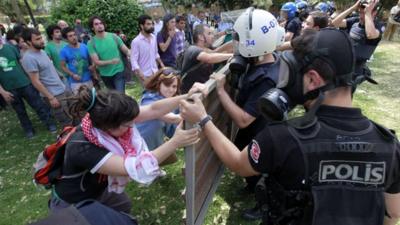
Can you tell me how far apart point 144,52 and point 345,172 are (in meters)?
5.45

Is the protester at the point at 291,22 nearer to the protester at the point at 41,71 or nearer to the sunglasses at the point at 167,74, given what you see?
the sunglasses at the point at 167,74

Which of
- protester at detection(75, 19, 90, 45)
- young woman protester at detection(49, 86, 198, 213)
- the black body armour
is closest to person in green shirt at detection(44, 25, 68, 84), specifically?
protester at detection(75, 19, 90, 45)

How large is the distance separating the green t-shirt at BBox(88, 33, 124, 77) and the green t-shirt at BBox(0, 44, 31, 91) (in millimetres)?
1454

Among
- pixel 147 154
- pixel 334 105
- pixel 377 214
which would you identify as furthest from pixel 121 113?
pixel 377 214

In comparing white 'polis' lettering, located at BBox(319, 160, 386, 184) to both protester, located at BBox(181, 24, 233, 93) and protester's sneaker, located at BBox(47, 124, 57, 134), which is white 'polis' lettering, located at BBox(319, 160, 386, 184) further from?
protester's sneaker, located at BBox(47, 124, 57, 134)

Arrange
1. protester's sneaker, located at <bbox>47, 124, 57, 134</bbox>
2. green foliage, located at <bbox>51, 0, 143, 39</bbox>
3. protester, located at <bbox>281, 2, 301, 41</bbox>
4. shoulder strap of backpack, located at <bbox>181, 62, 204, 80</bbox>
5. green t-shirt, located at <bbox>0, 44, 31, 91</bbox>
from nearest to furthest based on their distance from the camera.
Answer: shoulder strap of backpack, located at <bbox>181, 62, 204, 80</bbox>, green t-shirt, located at <bbox>0, 44, 31, 91</bbox>, protester's sneaker, located at <bbox>47, 124, 57, 134</bbox>, protester, located at <bbox>281, 2, 301, 41</bbox>, green foliage, located at <bbox>51, 0, 143, 39</bbox>

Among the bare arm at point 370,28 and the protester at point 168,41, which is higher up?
the bare arm at point 370,28

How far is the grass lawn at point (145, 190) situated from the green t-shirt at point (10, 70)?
1.23m

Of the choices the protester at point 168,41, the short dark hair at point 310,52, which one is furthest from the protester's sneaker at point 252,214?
the protester at point 168,41

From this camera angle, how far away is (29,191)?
4.97 meters

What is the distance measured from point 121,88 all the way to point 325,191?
19.3 feet

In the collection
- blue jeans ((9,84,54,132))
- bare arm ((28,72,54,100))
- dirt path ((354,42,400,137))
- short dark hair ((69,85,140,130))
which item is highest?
short dark hair ((69,85,140,130))

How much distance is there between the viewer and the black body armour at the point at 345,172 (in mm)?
1637

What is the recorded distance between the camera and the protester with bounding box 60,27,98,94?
21.1ft
